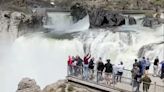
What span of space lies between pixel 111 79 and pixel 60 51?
692 inches

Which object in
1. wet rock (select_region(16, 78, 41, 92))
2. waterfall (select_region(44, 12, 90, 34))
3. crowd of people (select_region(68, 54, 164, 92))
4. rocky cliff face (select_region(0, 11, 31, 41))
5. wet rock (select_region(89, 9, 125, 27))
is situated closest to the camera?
crowd of people (select_region(68, 54, 164, 92))

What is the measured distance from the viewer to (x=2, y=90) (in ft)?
144

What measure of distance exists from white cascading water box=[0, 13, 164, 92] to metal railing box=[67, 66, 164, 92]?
8.74 metres

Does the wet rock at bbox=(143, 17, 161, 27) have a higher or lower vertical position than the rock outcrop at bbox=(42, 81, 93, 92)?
higher

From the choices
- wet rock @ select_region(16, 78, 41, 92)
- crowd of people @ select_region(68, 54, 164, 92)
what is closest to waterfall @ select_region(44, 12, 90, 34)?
wet rock @ select_region(16, 78, 41, 92)

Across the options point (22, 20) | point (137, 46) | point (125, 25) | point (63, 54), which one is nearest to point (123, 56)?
point (137, 46)

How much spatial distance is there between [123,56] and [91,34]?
26.3 feet

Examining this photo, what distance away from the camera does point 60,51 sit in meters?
44.7

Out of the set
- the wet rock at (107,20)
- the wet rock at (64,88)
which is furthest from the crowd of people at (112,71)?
the wet rock at (107,20)

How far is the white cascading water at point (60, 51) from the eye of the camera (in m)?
41.2

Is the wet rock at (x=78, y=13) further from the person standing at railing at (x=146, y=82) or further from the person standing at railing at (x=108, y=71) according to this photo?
the person standing at railing at (x=146, y=82)

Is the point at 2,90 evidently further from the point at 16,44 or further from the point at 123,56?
the point at 123,56

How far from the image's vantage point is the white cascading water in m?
41.2

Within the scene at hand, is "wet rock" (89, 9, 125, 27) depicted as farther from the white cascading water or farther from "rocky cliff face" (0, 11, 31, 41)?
"rocky cliff face" (0, 11, 31, 41)
